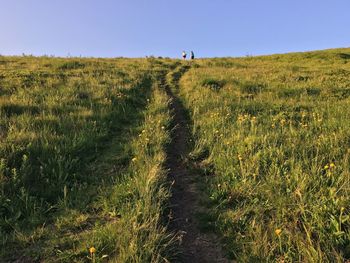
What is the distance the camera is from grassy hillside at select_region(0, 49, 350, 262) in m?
4.40

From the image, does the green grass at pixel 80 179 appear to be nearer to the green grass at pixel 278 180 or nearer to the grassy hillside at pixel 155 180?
the grassy hillside at pixel 155 180

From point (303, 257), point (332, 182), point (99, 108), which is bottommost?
point (303, 257)

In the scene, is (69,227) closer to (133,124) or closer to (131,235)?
(131,235)

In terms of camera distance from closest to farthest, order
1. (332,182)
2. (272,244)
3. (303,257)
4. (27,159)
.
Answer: (303,257), (272,244), (332,182), (27,159)

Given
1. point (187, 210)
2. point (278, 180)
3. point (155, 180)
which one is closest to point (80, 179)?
point (155, 180)

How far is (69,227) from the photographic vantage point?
4996 mm

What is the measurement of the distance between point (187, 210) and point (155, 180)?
0.74 metres

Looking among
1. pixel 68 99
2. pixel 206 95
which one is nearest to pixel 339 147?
pixel 206 95

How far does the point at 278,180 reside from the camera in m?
5.69

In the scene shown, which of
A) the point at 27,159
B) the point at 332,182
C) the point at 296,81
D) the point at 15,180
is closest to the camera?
the point at 332,182

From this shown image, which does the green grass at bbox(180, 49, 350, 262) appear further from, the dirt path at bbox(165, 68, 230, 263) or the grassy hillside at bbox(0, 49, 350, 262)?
the dirt path at bbox(165, 68, 230, 263)

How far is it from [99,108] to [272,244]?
26.1ft

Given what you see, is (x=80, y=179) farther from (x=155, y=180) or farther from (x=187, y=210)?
(x=187, y=210)

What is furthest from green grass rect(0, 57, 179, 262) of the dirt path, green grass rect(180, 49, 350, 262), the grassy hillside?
green grass rect(180, 49, 350, 262)
